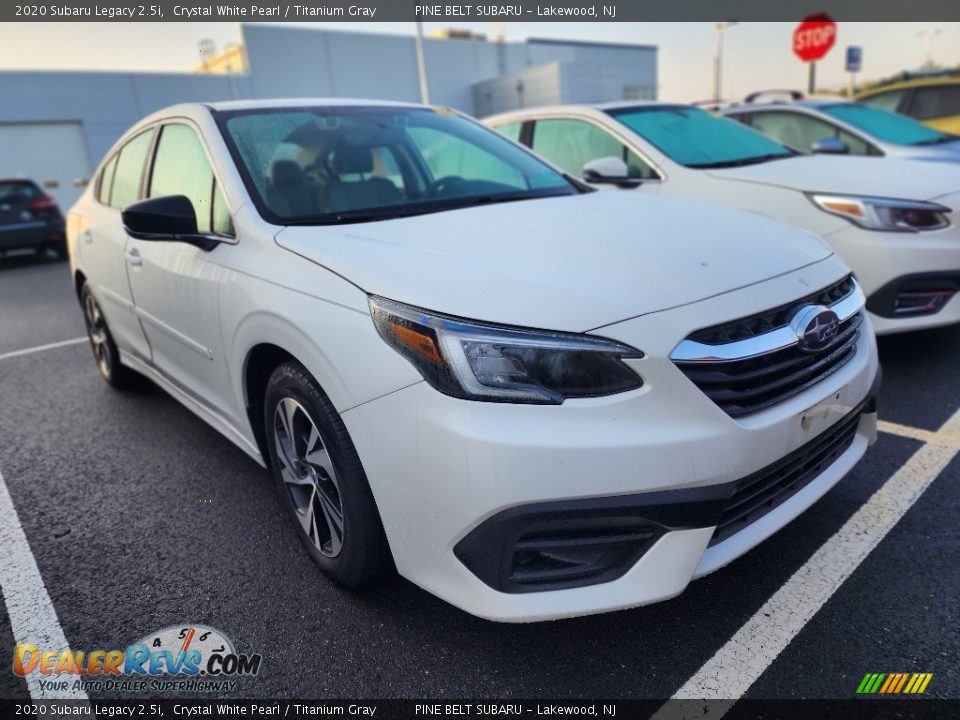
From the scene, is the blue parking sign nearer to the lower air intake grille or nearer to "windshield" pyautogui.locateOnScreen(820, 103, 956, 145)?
"windshield" pyautogui.locateOnScreen(820, 103, 956, 145)

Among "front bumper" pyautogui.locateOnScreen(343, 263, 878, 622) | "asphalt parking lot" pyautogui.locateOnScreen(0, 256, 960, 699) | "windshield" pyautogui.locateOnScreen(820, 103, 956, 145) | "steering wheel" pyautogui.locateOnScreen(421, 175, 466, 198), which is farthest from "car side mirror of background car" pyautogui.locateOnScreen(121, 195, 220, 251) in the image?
"windshield" pyautogui.locateOnScreen(820, 103, 956, 145)

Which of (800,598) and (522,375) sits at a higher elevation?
(522,375)

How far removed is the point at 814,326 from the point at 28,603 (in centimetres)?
263

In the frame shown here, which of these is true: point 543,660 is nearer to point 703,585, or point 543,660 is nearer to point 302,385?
point 703,585

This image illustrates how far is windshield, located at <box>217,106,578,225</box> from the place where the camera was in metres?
2.61

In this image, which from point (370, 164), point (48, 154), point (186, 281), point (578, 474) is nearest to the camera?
point (578, 474)

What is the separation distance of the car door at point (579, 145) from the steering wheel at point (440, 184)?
1.81 meters

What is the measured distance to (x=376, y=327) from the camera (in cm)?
180

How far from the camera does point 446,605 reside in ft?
7.05

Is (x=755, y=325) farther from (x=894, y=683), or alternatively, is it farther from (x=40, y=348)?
(x=40, y=348)

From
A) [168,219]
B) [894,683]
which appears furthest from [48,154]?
[894,683]

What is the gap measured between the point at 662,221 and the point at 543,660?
1.48 m

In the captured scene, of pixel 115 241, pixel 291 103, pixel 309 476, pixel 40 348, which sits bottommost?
pixel 40 348
